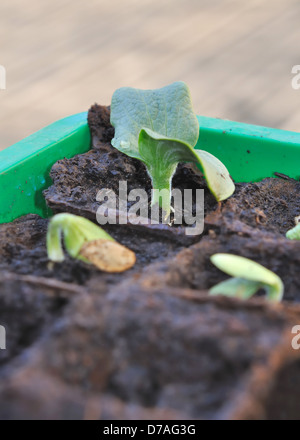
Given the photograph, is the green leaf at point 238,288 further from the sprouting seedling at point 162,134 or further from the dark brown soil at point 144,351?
the sprouting seedling at point 162,134

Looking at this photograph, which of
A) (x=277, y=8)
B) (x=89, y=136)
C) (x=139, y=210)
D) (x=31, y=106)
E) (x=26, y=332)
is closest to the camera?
(x=26, y=332)

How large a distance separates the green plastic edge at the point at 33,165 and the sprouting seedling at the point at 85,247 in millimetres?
303

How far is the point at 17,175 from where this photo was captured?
942 millimetres

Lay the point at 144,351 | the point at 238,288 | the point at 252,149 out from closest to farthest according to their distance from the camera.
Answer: the point at 144,351
the point at 238,288
the point at 252,149

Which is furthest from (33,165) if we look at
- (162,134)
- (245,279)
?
(245,279)

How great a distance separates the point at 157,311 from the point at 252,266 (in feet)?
0.44

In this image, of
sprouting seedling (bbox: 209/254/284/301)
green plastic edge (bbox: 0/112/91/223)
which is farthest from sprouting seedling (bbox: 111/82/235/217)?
sprouting seedling (bbox: 209/254/284/301)

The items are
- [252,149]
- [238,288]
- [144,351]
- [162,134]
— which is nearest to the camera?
[144,351]

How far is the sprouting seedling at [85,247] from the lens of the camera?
0.62 metres

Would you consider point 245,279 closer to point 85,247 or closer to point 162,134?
point 85,247

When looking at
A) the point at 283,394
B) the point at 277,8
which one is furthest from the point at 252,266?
the point at 277,8

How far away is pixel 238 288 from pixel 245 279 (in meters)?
0.02

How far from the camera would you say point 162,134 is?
922mm

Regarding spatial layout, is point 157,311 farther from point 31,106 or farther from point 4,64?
point 4,64
